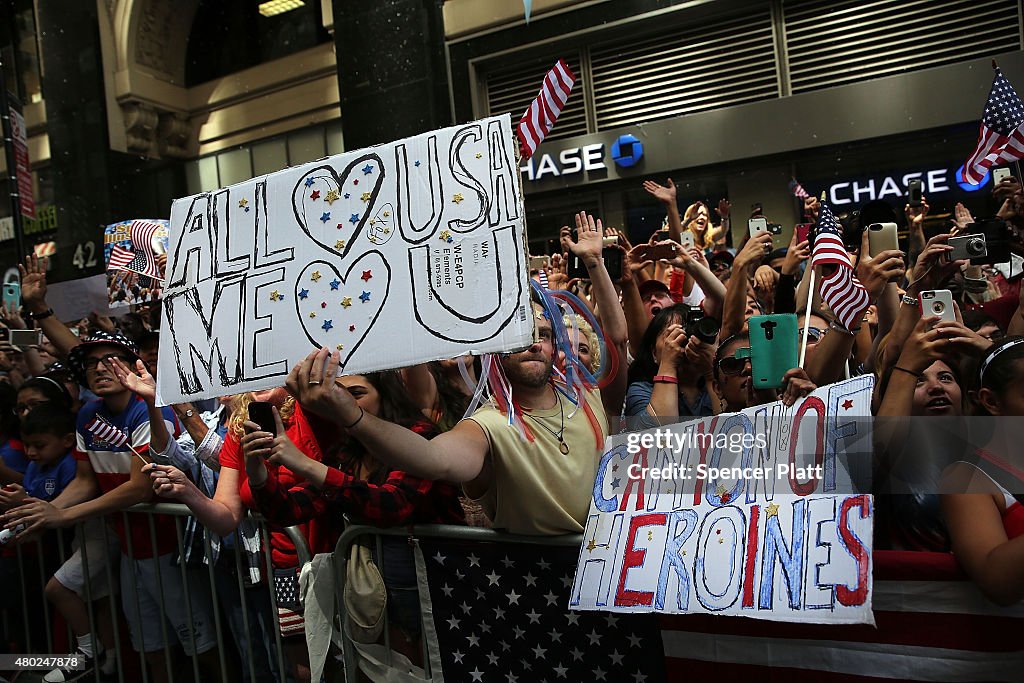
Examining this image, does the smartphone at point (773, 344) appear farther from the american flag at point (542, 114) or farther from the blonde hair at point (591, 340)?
the american flag at point (542, 114)

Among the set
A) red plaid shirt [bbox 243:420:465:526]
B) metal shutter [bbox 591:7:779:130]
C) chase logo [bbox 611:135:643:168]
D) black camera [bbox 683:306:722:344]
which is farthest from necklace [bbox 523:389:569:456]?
metal shutter [bbox 591:7:779:130]

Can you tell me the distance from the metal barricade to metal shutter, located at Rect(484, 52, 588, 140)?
7612mm

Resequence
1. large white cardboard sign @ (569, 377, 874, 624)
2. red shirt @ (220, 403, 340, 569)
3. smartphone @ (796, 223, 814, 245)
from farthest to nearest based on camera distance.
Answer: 1. smartphone @ (796, 223, 814, 245)
2. red shirt @ (220, 403, 340, 569)
3. large white cardboard sign @ (569, 377, 874, 624)

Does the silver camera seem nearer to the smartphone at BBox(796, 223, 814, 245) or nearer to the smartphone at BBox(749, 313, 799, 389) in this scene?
the smartphone at BBox(749, 313, 799, 389)

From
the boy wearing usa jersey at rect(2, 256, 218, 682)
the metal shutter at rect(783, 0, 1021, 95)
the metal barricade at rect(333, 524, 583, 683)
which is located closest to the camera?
the metal barricade at rect(333, 524, 583, 683)

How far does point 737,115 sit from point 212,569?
773 cm

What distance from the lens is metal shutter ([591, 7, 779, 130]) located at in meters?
9.51

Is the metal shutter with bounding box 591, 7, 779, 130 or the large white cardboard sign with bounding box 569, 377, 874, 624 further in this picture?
the metal shutter with bounding box 591, 7, 779, 130

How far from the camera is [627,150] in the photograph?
985 cm

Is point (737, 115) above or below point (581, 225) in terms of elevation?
above

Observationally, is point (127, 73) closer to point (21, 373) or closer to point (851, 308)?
point (21, 373)

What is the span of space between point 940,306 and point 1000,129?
248 cm

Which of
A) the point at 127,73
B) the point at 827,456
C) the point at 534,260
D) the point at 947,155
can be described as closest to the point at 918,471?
the point at 827,456

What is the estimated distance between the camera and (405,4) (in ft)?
29.6
